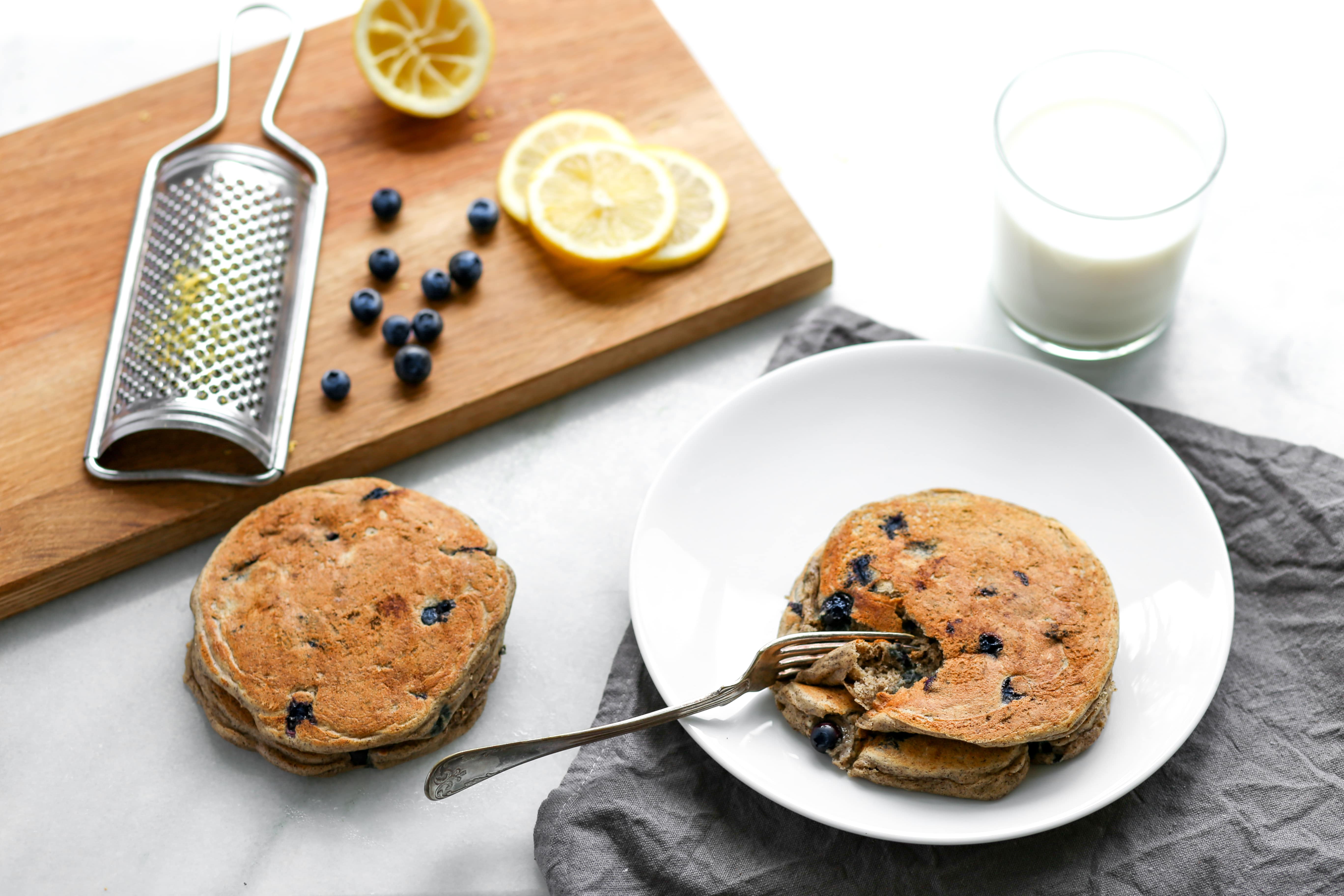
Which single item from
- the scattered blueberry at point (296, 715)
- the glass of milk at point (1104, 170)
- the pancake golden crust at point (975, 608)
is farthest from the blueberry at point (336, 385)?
the glass of milk at point (1104, 170)

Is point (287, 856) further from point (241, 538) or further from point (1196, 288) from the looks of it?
point (1196, 288)

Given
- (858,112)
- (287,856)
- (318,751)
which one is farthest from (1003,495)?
(287,856)

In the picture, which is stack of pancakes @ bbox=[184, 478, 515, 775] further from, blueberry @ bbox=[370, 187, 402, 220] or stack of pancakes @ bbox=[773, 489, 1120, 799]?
blueberry @ bbox=[370, 187, 402, 220]

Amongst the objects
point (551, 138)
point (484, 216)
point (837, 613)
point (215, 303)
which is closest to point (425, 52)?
point (551, 138)

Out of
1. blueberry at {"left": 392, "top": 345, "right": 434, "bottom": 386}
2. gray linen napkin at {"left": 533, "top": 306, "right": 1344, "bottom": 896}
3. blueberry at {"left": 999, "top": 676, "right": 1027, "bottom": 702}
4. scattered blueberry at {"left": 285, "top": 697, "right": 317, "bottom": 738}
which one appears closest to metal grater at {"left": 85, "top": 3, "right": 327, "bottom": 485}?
blueberry at {"left": 392, "top": 345, "right": 434, "bottom": 386}

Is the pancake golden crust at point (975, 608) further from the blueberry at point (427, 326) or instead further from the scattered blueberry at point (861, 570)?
the blueberry at point (427, 326)
